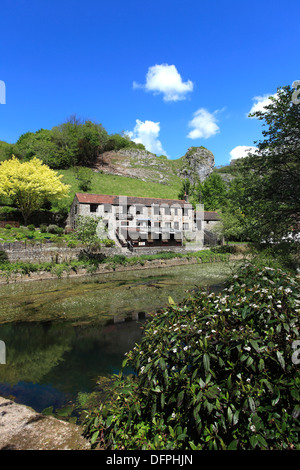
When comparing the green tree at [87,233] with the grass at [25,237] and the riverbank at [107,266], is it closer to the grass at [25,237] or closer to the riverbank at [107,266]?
the grass at [25,237]

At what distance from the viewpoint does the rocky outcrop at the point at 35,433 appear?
12.7 feet

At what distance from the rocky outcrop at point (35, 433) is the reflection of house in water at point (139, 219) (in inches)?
1158

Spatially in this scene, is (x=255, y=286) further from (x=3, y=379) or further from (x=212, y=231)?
(x=212, y=231)

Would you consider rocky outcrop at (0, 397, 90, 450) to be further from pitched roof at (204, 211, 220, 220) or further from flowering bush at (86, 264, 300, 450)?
pitched roof at (204, 211, 220, 220)

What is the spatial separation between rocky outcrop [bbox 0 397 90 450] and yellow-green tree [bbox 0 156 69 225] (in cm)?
3335

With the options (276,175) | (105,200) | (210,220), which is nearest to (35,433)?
(276,175)

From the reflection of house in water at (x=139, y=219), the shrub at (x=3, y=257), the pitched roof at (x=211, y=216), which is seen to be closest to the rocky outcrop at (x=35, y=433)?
the shrub at (x=3, y=257)

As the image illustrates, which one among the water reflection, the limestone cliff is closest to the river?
the water reflection

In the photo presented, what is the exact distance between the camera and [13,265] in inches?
907

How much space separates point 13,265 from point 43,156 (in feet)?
155

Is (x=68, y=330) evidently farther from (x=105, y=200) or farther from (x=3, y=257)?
(x=105, y=200)

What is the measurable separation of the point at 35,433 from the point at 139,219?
1476 inches

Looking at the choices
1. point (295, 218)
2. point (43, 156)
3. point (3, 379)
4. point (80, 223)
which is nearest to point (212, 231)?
point (80, 223)

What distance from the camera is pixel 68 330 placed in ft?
38.6
